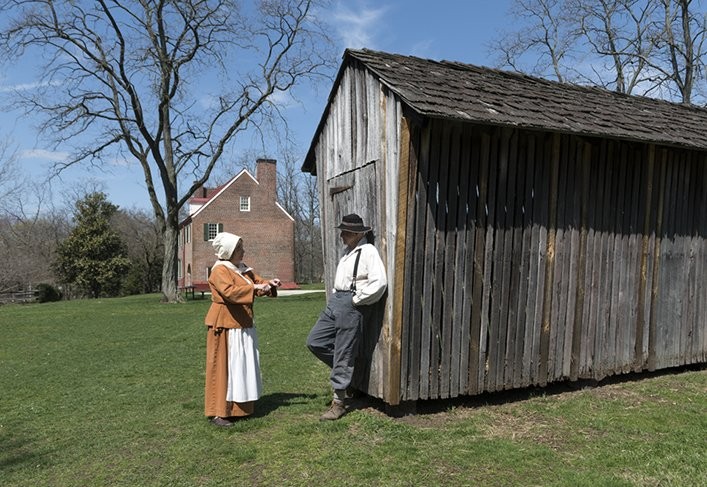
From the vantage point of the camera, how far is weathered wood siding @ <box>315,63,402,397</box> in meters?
5.81

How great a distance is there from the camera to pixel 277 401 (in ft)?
22.3

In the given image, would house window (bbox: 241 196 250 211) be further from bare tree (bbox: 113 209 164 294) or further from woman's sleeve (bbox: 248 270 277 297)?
woman's sleeve (bbox: 248 270 277 297)

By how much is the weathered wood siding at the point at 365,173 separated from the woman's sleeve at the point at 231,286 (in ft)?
4.49

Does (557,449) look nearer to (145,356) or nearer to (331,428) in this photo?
(331,428)

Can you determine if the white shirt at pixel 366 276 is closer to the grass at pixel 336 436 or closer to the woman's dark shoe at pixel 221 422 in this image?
the grass at pixel 336 436

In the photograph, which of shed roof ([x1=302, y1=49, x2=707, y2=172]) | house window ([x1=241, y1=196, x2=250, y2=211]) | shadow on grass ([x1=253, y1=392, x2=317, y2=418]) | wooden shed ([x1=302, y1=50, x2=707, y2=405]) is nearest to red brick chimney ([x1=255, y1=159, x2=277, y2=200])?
house window ([x1=241, y1=196, x2=250, y2=211])

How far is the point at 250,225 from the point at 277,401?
120 feet

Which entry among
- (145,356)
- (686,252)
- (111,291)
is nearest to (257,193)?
(111,291)

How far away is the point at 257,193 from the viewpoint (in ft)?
141

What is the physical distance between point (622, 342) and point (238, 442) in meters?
4.87

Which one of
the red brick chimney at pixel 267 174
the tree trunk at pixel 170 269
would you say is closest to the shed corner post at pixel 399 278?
the tree trunk at pixel 170 269

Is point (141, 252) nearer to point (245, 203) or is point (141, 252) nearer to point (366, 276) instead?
point (245, 203)

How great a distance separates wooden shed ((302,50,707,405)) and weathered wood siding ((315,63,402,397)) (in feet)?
0.08

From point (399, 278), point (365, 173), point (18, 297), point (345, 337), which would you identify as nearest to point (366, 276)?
point (399, 278)
